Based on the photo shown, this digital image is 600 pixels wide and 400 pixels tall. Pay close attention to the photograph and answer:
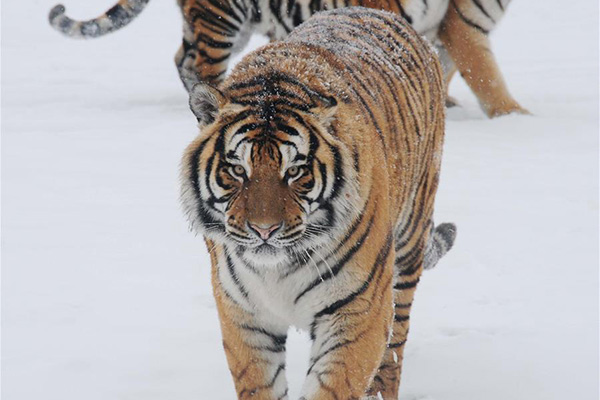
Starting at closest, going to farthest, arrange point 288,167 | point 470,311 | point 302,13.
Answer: point 288,167 < point 470,311 < point 302,13

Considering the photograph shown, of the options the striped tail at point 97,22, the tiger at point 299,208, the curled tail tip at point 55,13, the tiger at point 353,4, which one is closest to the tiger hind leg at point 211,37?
the tiger at point 353,4

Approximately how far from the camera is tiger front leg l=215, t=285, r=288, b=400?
2.75 metres

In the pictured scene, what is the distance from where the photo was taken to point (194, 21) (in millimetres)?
7586

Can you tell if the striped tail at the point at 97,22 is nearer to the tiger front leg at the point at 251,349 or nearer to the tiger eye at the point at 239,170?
the tiger front leg at the point at 251,349

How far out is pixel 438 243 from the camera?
3998 mm

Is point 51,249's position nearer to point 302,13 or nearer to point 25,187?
point 25,187

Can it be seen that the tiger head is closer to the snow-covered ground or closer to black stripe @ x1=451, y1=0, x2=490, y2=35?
the snow-covered ground

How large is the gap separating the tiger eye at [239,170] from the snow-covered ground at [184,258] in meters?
1.26

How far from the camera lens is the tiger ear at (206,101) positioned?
2.52m

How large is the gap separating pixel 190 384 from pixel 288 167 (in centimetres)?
139

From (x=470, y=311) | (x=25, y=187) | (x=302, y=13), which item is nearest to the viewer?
(x=470, y=311)

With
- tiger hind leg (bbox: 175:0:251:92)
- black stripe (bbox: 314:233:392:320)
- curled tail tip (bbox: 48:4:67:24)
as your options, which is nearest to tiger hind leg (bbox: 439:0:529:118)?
tiger hind leg (bbox: 175:0:251:92)

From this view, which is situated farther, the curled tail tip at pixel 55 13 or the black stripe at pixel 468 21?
the curled tail tip at pixel 55 13

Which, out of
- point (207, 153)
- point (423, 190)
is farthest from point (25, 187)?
point (207, 153)
